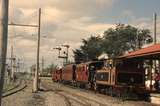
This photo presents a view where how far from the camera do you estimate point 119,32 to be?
110 m

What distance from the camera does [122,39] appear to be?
108688 mm

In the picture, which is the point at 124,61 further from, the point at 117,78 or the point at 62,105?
the point at 62,105

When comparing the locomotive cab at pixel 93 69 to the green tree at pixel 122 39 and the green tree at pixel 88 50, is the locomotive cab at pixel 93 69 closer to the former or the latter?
the green tree at pixel 122 39

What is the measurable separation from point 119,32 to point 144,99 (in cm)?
7692

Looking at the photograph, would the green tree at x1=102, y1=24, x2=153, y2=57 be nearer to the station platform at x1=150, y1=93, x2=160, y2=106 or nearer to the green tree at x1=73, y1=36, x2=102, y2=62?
the green tree at x1=73, y1=36, x2=102, y2=62

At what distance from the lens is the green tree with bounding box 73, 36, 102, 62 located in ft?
424

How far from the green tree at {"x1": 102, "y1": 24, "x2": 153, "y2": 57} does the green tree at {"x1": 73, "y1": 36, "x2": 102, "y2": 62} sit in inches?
543

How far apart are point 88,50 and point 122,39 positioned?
26.0m

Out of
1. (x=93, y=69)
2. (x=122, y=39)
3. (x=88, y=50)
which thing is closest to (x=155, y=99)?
(x=93, y=69)

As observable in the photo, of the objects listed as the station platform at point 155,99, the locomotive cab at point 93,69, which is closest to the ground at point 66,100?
the station platform at point 155,99

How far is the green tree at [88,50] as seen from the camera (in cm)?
12912

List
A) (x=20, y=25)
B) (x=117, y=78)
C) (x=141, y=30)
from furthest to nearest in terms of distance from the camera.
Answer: (x=141, y=30) → (x=20, y=25) → (x=117, y=78)

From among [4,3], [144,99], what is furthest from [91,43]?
[4,3]

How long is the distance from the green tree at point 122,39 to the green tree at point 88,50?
1378cm
